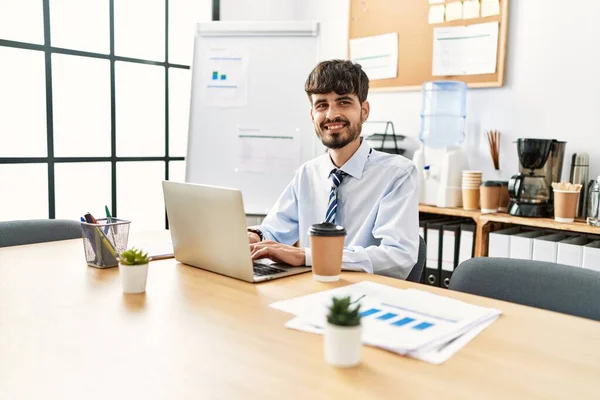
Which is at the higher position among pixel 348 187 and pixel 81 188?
pixel 348 187

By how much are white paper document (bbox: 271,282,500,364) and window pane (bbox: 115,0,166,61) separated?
2.59m

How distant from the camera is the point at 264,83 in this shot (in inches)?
126

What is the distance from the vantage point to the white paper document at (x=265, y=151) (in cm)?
321

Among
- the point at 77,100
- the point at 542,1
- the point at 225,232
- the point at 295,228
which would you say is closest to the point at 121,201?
the point at 77,100

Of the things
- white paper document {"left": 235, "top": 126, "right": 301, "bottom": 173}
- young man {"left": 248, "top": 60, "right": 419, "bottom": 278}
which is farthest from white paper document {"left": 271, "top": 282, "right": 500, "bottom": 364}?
white paper document {"left": 235, "top": 126, "right": 301, "bottom": 173}

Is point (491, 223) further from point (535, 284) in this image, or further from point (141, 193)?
point (141, 193)

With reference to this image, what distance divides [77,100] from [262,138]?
102 centimetres

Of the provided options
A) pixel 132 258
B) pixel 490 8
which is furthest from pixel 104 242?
pixel 490 8

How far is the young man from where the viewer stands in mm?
1678

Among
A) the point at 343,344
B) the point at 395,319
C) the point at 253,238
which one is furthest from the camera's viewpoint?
the point at 253,238

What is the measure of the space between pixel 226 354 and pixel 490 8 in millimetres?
2783

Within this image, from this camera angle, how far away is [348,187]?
6.09 ft

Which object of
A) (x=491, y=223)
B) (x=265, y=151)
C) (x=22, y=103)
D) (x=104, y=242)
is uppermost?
(x=22, y=103)

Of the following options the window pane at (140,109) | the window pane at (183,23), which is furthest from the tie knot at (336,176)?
the window pane at (183,23)
